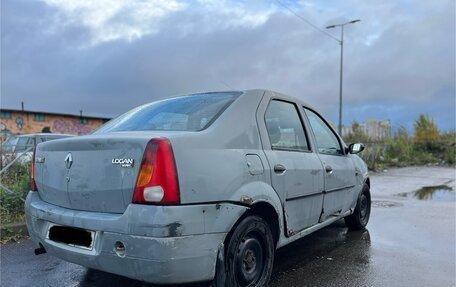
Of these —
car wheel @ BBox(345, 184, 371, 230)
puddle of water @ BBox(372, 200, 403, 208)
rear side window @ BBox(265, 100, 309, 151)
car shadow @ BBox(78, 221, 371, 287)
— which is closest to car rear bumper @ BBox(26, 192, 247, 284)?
car shadow @ BBox(78, 221, 371, 287)

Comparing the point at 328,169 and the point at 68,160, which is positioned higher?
the point at 68,160

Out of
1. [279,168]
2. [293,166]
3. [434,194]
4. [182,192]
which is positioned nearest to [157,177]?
[182,192]

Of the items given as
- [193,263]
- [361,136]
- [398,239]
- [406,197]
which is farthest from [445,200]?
[361,136]

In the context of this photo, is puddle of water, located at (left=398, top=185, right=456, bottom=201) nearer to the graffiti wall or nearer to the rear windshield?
the rear windshield

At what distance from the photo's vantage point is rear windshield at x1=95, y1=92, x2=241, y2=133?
3.27 m

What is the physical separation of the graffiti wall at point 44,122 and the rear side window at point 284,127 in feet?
84.5

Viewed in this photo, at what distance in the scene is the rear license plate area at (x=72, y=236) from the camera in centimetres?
283

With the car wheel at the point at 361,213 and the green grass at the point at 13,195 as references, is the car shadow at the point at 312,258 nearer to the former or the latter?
the car wheel at the point at 361,213

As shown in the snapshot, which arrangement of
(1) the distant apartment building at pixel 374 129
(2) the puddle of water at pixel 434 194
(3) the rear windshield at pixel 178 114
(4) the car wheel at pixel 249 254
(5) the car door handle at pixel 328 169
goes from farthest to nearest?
(1) the distant apartment building at pixel 374 129 → (2) the puddle of water at pixel 434 194 → (5) the car door handle at pixel 328 169 → (3) the rear windshield at pixel 178 114 → (4) the car wheel at pixel 249 254

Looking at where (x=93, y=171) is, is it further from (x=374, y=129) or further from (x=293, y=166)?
(x=374, y=129)

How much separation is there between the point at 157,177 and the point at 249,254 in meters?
1.09

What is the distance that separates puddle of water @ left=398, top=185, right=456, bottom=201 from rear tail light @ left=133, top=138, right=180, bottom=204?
8.34 m

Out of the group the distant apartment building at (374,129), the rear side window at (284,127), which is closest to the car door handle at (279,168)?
the rear side window at (284,127)

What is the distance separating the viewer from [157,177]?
2.61 metres
